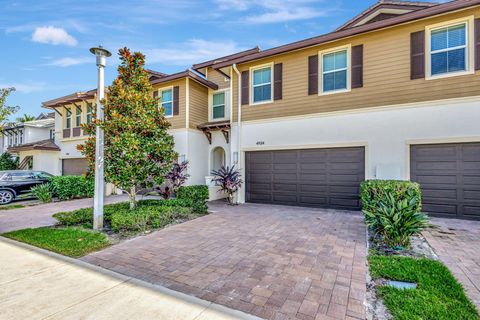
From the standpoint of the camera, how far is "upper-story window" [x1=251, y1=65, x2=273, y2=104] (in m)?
10.1

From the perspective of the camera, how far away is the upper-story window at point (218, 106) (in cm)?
1288

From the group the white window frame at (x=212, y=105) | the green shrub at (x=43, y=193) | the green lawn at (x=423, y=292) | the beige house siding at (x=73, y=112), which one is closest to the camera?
the green lawn at (x=423, y=292)

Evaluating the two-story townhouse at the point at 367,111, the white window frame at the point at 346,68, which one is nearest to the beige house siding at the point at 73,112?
the two-story townhouse at the point at 367,111

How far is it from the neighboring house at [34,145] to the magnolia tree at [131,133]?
13877 mm

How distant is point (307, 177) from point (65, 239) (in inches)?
309

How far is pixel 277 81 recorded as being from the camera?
981 cm

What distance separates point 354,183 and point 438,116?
3.24 meters

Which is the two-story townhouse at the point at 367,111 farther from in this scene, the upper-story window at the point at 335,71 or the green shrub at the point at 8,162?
the green shrub at the point at 8,162

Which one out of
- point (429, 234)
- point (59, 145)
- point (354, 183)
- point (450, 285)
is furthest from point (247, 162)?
point (59, 145)

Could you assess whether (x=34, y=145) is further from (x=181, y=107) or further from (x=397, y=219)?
(x=397, y=219)

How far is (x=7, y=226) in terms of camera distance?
687cm

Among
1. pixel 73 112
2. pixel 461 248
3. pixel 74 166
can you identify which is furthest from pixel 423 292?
pixel 73 112

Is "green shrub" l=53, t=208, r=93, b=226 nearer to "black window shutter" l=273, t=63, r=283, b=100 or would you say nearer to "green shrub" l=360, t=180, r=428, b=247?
"green shrub" l=360, t=180, r=428, b=247

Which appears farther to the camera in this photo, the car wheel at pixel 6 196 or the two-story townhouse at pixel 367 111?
the car wheel at pixel 6 196
